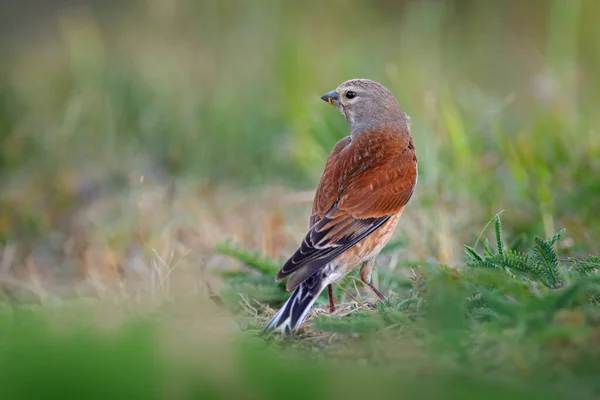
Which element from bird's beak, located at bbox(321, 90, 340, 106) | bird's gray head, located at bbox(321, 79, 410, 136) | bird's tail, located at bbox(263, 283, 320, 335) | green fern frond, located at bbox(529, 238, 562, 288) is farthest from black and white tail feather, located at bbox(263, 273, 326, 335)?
bird's beak, located at bbox(321, 90, 340, 106)

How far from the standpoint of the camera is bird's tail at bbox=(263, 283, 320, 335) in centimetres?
366

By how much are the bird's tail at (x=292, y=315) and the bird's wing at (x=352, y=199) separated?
0.42ft

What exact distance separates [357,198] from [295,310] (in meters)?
0.97

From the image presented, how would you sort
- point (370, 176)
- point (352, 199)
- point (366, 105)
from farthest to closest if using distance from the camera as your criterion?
point (366, 105) < point (370, 176) < point (352, 199)

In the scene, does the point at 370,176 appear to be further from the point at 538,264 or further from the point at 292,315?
the point at 538,264

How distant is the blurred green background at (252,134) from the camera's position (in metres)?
5.77

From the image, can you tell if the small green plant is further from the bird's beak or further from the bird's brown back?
the bird's beak

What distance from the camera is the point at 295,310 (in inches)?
148

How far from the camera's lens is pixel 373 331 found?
3270 millimetres

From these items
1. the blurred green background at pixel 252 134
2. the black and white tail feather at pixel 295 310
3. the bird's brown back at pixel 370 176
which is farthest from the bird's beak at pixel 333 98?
the black and white tail feather at pixel 295 310

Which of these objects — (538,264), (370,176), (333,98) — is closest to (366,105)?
(333,98)

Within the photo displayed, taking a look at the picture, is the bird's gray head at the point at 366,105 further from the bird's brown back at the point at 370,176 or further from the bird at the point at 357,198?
the bird's brown back at the point at 370,176

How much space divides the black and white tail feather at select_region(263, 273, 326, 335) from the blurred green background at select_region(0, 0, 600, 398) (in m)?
0.73

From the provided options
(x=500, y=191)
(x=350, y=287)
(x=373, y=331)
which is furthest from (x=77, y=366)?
(x=500, y=191)
